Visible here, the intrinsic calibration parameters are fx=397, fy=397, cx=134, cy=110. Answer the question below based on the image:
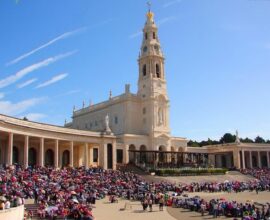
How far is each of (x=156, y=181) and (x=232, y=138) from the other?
73.0m

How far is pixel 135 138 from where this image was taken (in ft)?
230

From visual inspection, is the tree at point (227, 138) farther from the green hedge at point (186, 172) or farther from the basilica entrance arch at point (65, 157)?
the basilica entrance arch at point (65, 157)

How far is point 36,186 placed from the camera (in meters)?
32.9

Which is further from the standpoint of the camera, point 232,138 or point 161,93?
point 232,138

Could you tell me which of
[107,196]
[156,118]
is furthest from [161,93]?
[107,196]

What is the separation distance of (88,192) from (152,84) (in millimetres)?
41559

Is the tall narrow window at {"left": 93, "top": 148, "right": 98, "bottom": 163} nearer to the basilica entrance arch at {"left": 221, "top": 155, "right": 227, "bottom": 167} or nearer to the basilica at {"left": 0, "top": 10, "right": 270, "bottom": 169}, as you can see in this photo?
the basilica at {"left": 0, "top": 10, "right": 270, "bottom": 169}

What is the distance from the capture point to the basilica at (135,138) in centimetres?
5303

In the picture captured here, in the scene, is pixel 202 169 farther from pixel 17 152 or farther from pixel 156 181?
Result: pixel 17 152

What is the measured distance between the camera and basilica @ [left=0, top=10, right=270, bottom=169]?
53031mm

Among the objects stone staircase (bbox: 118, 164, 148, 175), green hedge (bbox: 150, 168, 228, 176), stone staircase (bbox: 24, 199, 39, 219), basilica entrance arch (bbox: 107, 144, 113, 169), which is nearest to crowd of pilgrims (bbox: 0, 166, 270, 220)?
stone staircase (bbox: 24, 199, 39, 219)

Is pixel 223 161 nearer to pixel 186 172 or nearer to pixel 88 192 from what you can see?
pixel 186 172

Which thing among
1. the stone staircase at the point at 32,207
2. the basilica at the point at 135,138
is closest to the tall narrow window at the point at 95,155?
the basilica at the point at 135,138

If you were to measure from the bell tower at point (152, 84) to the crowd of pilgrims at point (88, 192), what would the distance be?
74.5 feet
